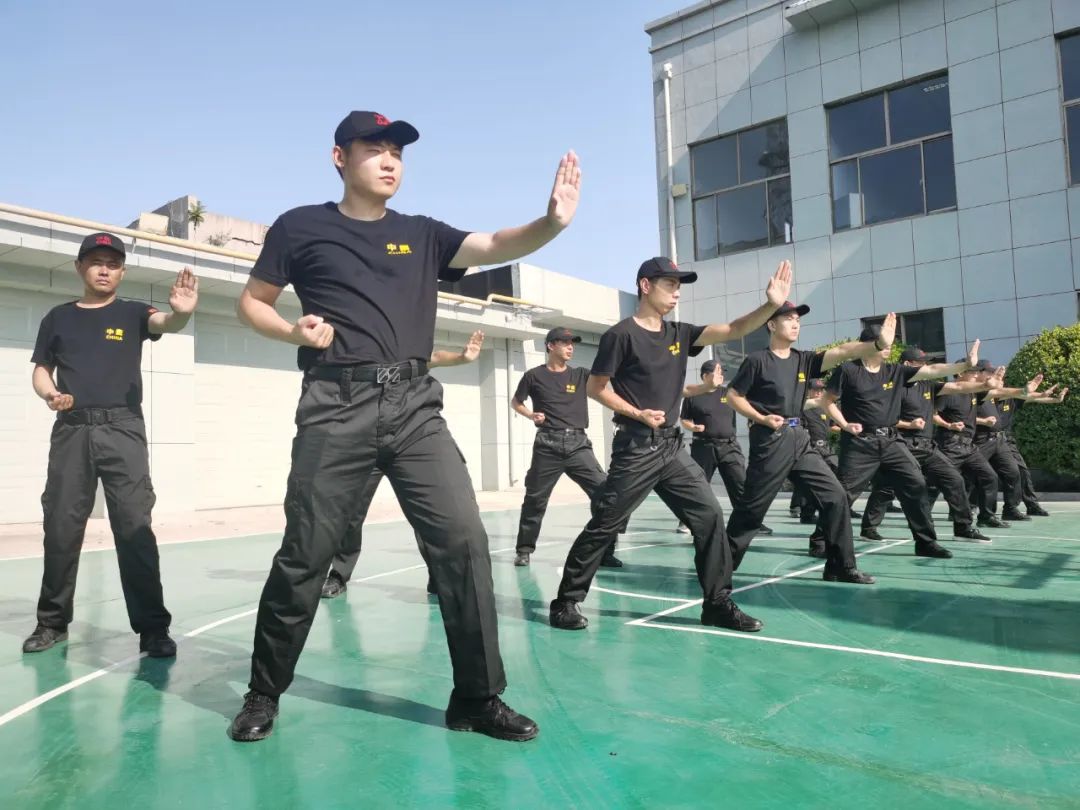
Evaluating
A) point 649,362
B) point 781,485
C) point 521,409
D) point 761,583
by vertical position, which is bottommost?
point 761,583

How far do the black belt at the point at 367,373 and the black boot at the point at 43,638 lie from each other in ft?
9.28

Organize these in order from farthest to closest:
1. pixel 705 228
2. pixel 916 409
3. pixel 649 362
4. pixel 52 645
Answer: pixel 705 228, pixel 916 409, pixel 649 362, pixel 52 645

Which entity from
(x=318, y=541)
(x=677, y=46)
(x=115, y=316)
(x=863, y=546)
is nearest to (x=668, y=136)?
(x=677, y=46)

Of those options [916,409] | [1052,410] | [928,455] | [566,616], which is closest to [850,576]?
[566,616]

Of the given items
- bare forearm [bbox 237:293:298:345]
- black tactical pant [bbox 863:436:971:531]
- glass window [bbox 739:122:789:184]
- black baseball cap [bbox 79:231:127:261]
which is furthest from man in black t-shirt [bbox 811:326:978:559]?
glass window [bbox 739:122:789:184]

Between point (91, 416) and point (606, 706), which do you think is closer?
point (606, 706)

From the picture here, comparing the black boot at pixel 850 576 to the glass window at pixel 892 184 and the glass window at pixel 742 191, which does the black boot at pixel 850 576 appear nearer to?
the glass window at pixel 892 184

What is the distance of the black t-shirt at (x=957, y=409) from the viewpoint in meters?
9.92

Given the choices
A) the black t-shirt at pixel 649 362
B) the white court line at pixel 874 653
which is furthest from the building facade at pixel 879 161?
the white court line at pixel 874 653

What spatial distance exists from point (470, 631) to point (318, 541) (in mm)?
718

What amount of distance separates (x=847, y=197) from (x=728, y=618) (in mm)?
16109

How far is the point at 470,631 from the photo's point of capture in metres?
3.32

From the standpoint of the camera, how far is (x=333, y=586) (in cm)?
648

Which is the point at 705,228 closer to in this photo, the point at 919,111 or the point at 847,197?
the point at 847,197
